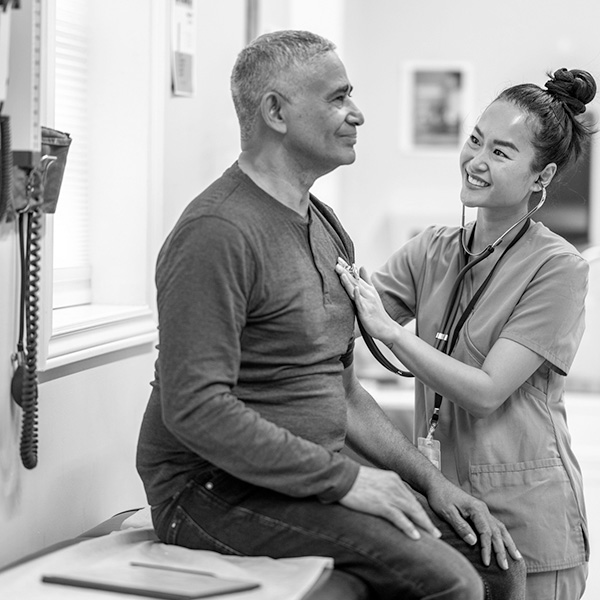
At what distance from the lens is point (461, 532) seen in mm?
1883

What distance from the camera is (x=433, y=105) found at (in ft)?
19.0

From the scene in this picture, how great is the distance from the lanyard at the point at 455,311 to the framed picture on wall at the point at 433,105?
373cm

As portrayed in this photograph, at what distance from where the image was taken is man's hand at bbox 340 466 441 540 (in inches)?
64.5

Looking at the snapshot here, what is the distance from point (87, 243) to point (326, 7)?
255 centimetres

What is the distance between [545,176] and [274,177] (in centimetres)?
68

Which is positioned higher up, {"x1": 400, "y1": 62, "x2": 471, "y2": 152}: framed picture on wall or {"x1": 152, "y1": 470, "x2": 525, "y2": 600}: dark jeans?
{"x1": 400, "y1": 62, "x2": 471, "y2": 152}: framed picture on wall

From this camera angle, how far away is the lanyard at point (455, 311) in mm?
2107

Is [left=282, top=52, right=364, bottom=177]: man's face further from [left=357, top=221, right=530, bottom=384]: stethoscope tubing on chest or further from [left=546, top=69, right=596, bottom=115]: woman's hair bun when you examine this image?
[left=546, top=69, right=596, bottom=115]: woman's hair bun

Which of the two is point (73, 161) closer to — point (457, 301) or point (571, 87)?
point (457, 301)

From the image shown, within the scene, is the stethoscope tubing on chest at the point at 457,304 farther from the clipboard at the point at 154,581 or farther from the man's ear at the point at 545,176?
the clipboard at the point at 154,581

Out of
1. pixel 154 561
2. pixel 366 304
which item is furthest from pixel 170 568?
pixel 366 304

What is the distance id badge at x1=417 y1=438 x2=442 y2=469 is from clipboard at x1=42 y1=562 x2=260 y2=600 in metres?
0.66

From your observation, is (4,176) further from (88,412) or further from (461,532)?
(461,532)

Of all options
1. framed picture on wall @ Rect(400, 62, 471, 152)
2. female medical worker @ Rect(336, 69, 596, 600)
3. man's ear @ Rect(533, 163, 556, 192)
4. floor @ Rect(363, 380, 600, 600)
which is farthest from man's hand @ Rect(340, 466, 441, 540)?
framed picture on wall @ Rect(400, 62, 471, 152)
